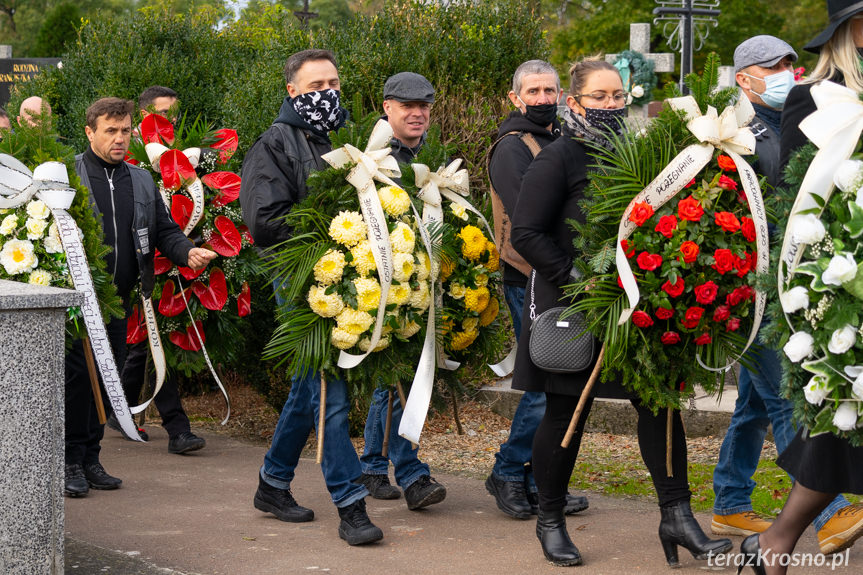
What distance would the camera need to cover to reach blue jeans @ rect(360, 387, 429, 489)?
5.71 metres

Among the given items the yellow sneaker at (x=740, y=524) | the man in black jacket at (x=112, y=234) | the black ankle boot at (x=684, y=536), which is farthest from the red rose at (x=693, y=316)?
the man in black jacket at (x=112, y=234)

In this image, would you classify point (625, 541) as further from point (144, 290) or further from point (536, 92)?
point (144, 290)

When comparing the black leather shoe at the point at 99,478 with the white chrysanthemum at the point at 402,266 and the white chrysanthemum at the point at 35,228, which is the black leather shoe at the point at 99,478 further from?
Result: the white chrysanthemum at the point at 402,266

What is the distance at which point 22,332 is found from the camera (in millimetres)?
3902

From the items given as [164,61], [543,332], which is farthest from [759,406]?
[164,61]

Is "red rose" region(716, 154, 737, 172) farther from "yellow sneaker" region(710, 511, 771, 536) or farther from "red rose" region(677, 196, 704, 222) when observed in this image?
"yellow sneaker" region(710, 511, 771, 536)

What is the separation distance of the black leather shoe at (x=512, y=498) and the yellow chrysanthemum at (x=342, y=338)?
48.3 inches

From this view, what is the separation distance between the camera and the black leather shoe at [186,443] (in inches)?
281

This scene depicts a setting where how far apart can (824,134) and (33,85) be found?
7.65 metres

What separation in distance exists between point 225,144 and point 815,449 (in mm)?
4669

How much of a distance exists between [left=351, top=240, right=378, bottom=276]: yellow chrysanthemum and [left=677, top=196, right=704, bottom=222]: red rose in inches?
52.9

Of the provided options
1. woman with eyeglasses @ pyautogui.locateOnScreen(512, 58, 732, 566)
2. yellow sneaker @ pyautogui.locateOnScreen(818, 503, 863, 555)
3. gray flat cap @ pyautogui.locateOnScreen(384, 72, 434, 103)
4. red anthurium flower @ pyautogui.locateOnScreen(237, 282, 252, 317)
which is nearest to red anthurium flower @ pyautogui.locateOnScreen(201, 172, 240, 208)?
red anthurium flower @ pyautogui.locateOnScreen(237, 282, 252, 317)

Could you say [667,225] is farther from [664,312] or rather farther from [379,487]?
[379,487]

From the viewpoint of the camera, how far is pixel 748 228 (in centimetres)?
430
